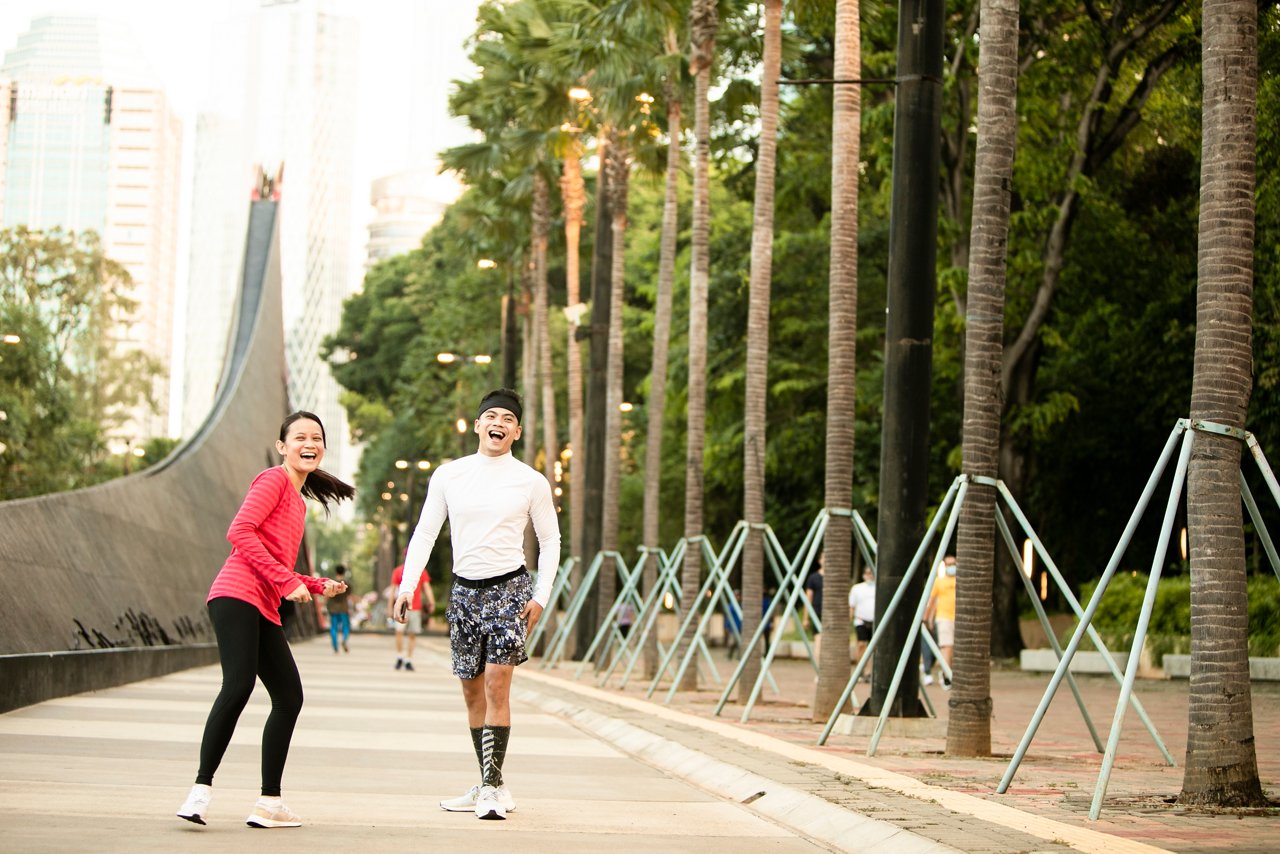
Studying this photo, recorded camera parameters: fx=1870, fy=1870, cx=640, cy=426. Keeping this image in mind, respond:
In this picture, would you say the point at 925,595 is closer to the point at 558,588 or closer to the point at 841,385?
the point at 841,385

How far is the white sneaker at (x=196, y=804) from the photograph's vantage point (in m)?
8.51

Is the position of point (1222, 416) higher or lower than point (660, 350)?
lower

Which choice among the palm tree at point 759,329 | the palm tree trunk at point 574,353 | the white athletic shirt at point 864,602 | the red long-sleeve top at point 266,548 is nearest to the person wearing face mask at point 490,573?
the red long-sleeve top at point 266,548

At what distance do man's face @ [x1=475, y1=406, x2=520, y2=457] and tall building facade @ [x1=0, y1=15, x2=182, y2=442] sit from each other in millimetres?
45838

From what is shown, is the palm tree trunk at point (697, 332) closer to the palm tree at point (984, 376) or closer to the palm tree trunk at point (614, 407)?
the palm tree trunk at point (614, 407)

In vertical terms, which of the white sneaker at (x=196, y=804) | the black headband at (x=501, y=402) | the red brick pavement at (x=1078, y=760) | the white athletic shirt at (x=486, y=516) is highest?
the black headband at (x=501, y=402)

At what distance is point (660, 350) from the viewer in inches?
1048

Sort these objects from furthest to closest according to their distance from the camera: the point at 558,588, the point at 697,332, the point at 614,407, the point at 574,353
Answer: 1. the point at 574,353
2. the point at 558,588
3. the point at 614,407
4. the point at 697,332

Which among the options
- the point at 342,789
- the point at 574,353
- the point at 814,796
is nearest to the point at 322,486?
the point at 342,789

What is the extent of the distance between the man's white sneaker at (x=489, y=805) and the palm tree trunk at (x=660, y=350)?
16.6 meters

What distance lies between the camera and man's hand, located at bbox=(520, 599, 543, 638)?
924cm

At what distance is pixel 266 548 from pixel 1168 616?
21.5m

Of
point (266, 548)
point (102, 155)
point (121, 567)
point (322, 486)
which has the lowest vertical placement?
point (121, 567)

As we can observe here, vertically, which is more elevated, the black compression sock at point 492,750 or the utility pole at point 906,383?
the utility pole at point 906,383
